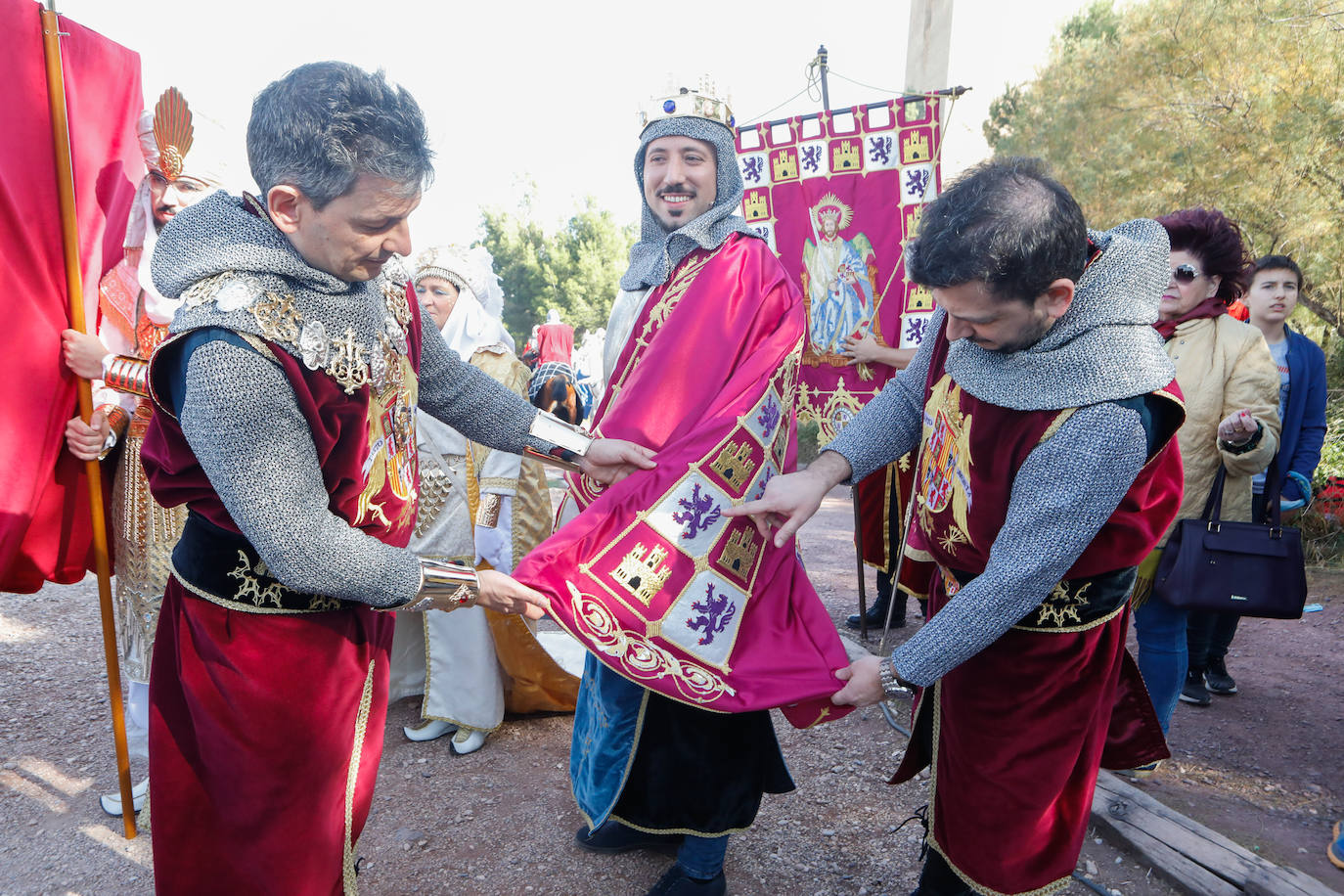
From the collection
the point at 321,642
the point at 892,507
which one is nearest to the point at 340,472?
the point at 321,642

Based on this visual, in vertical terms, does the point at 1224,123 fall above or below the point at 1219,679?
above

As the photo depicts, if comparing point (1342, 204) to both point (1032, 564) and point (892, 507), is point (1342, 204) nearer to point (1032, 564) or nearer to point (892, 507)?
point (892, 507)

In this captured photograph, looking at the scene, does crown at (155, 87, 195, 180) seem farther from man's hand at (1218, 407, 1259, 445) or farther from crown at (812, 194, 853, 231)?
man's hand at (1218, 407, 1259, 445)

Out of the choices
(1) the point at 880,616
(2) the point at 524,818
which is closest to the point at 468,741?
(2) the point at 524,818

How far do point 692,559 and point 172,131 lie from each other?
6.72 feet

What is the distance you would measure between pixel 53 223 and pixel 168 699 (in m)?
1.57

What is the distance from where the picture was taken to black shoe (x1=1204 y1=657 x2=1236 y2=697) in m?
4.16

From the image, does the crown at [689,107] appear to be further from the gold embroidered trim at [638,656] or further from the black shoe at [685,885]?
the black shoe at [685,885]

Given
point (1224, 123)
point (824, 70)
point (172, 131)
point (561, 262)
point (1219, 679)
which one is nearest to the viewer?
point (172, 131)

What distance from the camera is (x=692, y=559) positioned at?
2.19 m

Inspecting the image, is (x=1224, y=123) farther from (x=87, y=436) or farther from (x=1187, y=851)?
(x=87, y=436)

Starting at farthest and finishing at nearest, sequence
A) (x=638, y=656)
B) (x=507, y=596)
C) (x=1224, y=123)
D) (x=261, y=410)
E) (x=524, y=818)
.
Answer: (x=1224, y=123) < (x=524, y=818) < (x=638, y=656) < (x=507, y=596) < (x=261, y=410)

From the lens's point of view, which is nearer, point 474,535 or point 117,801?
point 117,801

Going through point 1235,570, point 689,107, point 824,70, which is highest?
point 824,70
